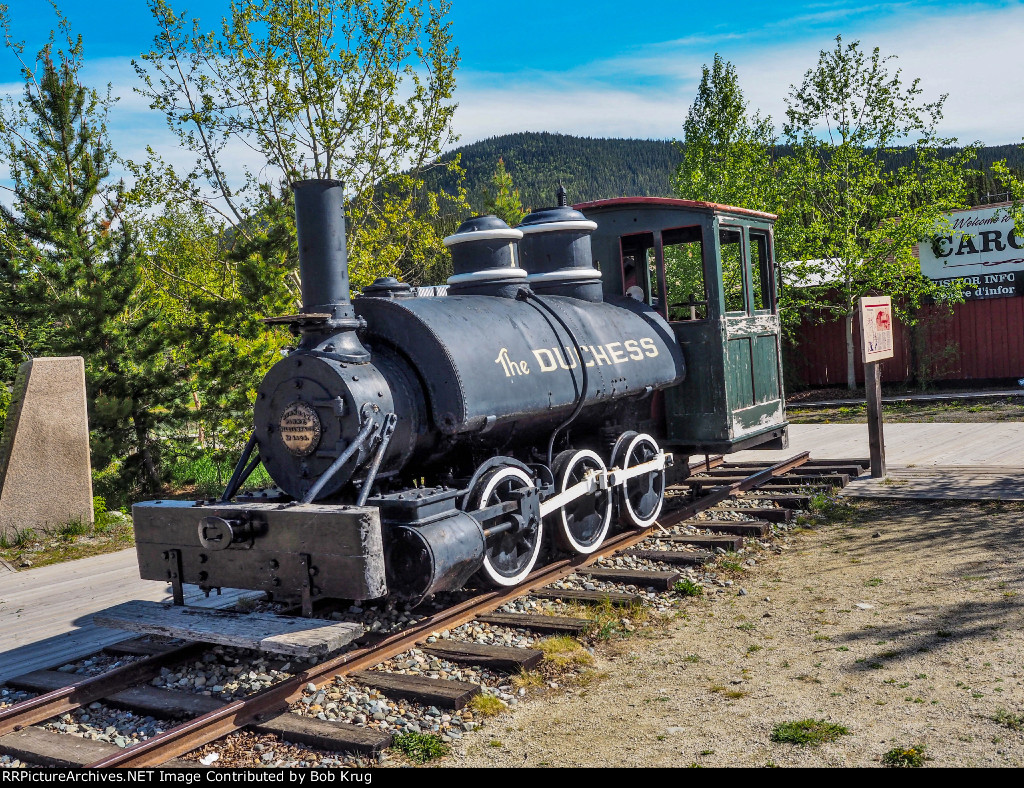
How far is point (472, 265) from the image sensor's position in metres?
6.94

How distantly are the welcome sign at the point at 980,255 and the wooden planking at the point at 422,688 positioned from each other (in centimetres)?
1913

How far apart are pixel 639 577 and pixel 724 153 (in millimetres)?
23969

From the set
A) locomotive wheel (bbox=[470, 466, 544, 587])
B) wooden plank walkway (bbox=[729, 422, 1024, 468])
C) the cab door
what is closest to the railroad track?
locomotive wheel (bbox=[470, 466, 544, 587])

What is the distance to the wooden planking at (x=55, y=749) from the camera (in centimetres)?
387

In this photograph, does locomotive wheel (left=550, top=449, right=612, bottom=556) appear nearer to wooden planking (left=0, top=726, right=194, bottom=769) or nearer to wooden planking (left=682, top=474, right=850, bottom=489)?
wooden planking (left=682, top=474, right=850, bottom=489)

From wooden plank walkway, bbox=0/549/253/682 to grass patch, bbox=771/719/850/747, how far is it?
13.3 feet

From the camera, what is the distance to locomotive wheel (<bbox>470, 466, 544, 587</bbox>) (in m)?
5.86

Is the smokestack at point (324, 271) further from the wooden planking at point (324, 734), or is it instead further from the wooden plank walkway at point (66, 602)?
the wooden plank walkway at point (66, 602)

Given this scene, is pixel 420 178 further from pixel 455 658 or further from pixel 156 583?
pixel 455 658

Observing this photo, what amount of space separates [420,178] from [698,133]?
17553 millimetres

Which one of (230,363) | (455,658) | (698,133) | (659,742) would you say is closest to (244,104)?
(230,363)

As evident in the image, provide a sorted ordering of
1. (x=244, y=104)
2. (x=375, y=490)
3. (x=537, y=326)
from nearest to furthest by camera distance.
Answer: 1. (x=375, y=490)
2. (x=537, y=326)
3. (x=244, y=104)

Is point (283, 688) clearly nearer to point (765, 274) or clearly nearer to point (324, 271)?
point (324, 271)

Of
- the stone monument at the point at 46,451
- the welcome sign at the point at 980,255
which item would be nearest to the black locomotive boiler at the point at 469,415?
the stone monument at the point at 46,451
